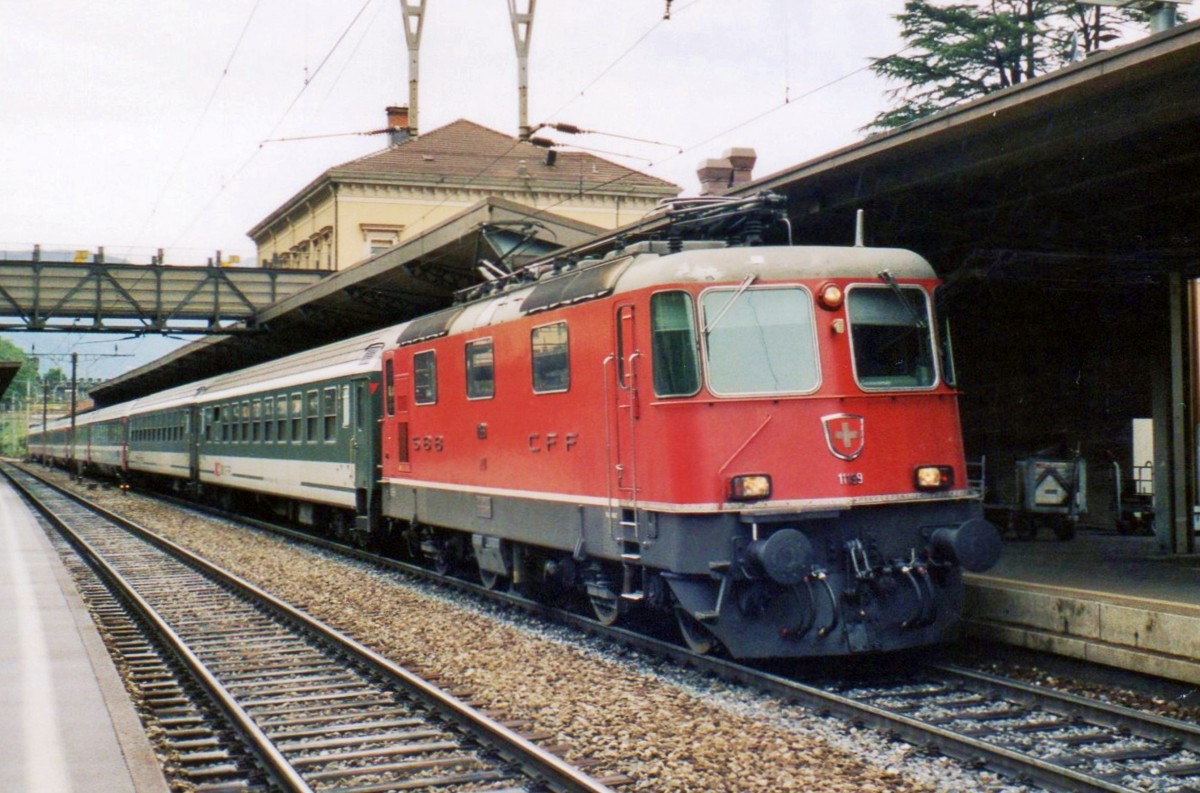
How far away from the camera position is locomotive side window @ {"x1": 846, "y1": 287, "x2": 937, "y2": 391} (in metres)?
9.58

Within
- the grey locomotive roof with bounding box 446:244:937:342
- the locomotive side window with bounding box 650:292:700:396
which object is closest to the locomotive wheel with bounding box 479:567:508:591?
the grey locomotive roof with bounding box 446:244:937:342

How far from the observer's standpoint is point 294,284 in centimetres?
3900

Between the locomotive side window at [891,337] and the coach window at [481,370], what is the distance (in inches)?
161

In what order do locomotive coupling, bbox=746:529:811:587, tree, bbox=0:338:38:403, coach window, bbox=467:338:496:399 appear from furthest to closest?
tree, bbox=0:338:38:403
coach window, bbox=467:338:496:399
locomotive coupling, bbox=746:529:811:587

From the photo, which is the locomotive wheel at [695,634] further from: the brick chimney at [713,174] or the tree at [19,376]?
the tree at [19,376]

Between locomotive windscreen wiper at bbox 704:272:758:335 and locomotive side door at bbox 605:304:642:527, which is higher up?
locomotive windscreen wiper at bbox 704:272:758:335

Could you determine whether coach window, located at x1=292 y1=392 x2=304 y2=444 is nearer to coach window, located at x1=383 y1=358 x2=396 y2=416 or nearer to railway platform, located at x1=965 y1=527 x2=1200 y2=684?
coach window, located at x1=383 y1=358 x2=396 y2=416

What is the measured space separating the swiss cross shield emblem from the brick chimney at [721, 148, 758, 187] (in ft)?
68.5

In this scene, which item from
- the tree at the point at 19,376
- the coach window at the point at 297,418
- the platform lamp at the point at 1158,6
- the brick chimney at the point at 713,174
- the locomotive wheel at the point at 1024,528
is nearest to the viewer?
the platform lamp at the point at 1158,6

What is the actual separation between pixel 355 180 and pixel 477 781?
4172 cm

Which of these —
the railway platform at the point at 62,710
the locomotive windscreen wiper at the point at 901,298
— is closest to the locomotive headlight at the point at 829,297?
the locomotive windscreen wiper at the point at 901,298

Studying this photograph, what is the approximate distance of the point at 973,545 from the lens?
909 cm

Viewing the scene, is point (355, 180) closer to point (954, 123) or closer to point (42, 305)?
point (42, 305)

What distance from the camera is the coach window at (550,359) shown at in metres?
11.0
